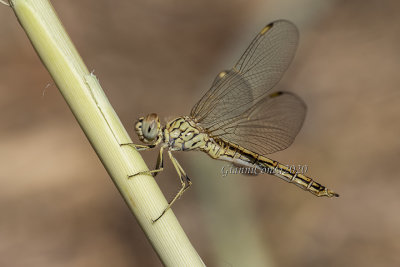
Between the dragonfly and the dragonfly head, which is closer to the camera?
the dragonfly head

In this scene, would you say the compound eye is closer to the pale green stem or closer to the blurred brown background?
the pale green stem

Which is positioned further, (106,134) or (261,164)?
(261,164)

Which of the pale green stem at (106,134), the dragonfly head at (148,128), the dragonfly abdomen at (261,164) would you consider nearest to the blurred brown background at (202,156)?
the dragonfly abdomen at (261,164)

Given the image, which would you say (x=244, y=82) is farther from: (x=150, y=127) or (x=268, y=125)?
(x=150, y=127)

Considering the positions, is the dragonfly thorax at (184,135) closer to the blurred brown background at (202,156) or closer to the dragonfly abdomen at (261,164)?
the dragonfly abdomen at (261,164)

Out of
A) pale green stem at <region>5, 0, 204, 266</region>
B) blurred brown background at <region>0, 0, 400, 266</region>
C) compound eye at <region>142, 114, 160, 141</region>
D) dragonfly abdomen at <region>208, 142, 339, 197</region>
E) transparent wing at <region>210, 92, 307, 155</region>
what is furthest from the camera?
blurred brown background at <region>0, 0, 400, 266</region>

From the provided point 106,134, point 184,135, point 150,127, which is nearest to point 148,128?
point 150,127

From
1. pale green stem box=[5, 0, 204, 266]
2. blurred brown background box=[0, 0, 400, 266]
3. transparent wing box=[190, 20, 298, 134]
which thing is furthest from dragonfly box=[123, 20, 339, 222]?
blurred brown background box=[0, 0, 400, 266]
